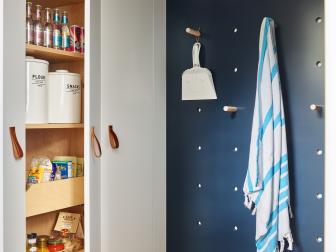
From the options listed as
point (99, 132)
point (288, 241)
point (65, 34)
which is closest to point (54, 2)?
point (65, 34)

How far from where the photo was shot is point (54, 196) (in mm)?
1348

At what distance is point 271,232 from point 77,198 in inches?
29.6

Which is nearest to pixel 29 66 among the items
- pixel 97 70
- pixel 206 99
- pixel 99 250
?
pixel 97 70

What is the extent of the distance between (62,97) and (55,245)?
1.81 feet

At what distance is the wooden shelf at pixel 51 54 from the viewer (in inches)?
49.2

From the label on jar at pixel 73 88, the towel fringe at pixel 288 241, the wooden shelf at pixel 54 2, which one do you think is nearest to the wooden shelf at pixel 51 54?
the label on jar at pixel 73 88

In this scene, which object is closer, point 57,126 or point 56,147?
point 57,126

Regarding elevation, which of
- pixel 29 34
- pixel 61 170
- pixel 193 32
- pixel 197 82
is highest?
pixel 193 32

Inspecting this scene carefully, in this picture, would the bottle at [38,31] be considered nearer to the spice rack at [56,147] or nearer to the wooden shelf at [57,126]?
the spice rack at [56,147]

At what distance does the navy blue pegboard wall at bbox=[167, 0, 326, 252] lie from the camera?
4.83 feet

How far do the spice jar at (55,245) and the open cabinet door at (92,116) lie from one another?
0.40ft

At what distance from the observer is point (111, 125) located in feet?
4.83

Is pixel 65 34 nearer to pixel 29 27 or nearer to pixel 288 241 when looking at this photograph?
pixel 29 27

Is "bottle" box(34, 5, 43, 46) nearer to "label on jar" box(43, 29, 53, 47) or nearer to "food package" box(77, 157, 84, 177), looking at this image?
"label on jar" box(43, 29, 53, 47)
